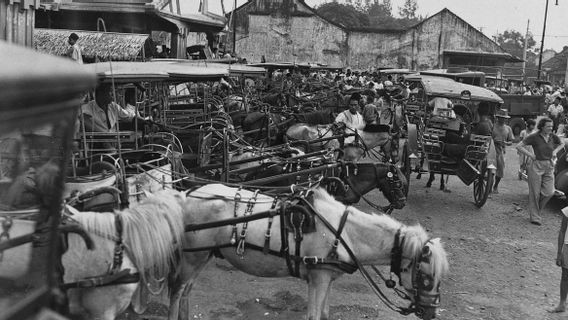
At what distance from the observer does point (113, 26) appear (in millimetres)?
18031

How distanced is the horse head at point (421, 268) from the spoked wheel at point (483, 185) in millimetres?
6763

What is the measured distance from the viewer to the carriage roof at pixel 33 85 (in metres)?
1.66

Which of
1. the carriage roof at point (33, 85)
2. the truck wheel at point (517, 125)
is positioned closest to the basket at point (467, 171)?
the carriage roof at point (33, 85)

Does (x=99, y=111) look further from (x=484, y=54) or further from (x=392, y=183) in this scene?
(x=484, y=54)

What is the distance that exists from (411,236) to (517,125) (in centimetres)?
1968

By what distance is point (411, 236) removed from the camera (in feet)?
15.5

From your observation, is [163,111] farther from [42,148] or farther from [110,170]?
[42,148]

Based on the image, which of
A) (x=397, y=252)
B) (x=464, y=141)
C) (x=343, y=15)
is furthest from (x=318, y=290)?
(x=343, y=15)

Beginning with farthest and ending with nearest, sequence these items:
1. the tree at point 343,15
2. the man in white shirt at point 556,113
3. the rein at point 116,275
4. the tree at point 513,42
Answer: the tree at point 513,42
the tree at point 343,15
the man in white shirt at point 556,113
the rein at point 116,275

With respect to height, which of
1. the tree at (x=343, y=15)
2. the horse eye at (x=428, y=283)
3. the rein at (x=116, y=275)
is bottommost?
the horse eye at (x=428, y=283)

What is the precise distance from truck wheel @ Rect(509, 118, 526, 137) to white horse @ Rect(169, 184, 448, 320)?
1946 cm

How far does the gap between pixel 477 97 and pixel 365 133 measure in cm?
283

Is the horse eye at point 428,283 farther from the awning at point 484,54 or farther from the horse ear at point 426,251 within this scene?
the awning at point 484,54

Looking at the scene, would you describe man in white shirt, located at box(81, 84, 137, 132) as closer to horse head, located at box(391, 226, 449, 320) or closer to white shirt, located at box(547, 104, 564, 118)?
horse head, located at box(391, 226, 449, 320)
